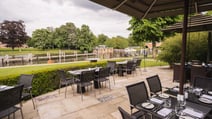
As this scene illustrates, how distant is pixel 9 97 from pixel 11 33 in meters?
18.6

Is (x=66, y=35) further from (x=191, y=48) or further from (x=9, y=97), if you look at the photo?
(x=9, y=97)

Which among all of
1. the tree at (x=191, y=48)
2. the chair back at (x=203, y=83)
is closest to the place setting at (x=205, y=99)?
the chair back at (x=203, y=83)

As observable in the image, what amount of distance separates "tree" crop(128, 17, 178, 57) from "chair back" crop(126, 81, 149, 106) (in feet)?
32.6

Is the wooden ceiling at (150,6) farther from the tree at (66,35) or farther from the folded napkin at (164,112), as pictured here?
the tree at (66,35)

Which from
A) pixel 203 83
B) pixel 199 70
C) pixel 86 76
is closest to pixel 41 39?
pixel 86 76

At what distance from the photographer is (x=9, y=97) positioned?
2.50 meters

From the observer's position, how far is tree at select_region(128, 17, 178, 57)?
11.6m

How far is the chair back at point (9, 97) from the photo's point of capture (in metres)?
2.39

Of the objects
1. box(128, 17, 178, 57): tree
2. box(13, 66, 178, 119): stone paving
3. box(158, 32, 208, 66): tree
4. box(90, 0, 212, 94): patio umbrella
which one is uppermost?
box(128, 17, 178, 57): tree

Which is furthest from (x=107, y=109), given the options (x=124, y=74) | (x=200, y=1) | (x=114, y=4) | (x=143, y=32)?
(x=143, y=32)

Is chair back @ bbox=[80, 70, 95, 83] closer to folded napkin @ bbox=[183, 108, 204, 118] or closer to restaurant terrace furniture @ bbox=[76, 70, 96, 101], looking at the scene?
restaurant terrace furniture @ bbox=[76, 70, 96, 101]

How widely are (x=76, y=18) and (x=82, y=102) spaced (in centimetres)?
2221

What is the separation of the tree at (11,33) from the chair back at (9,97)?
60.3ft

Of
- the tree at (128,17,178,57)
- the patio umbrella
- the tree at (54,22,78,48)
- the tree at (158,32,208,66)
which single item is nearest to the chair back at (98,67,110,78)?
the patio umbrella
